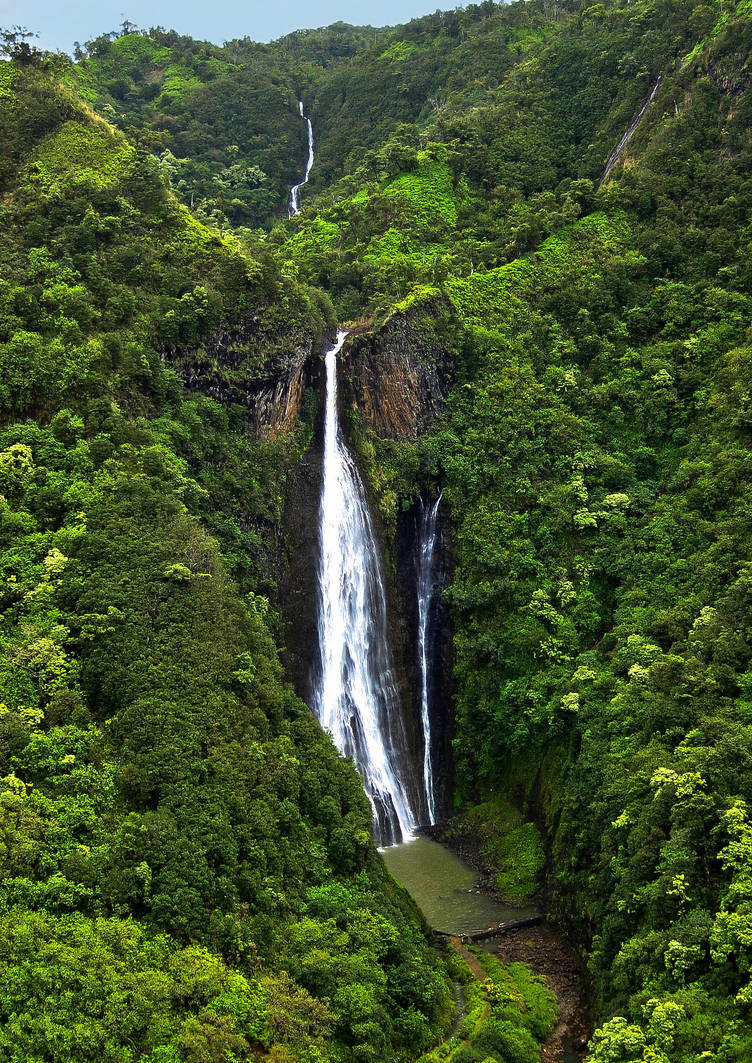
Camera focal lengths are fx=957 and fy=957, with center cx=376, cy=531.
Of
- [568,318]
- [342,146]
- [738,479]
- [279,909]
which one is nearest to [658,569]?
[738,479]

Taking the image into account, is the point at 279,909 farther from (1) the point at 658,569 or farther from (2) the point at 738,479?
(2) the point at 738,479

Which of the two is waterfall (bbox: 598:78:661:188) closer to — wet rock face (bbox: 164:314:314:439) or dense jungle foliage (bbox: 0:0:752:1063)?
dense jungle foliage (bbox: 0:0:752:1063)

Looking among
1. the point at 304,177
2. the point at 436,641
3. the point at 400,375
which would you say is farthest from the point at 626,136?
the point at 436,641

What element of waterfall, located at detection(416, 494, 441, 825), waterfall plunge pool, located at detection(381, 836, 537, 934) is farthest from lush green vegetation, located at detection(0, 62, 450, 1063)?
waterfall, located at detection(416, 494, 441, 825)

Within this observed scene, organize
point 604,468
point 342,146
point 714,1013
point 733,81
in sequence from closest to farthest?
point 714,1013 < point 604,468 < point 733,81 < point 342,146

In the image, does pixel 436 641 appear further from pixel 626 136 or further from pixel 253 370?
pixel 626 136

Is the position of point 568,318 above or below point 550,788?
above
